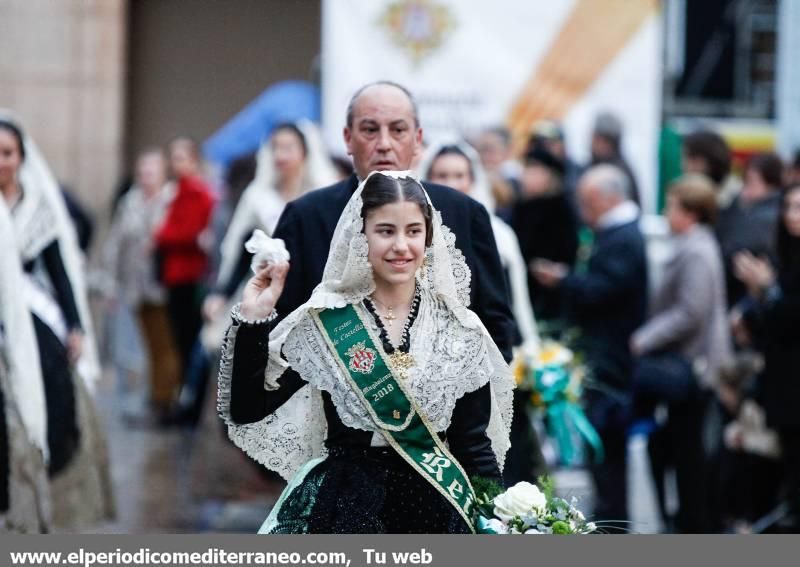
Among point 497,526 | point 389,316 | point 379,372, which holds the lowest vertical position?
point 497,526

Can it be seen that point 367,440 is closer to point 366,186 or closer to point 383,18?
point 366,186

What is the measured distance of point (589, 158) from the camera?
11.8 m

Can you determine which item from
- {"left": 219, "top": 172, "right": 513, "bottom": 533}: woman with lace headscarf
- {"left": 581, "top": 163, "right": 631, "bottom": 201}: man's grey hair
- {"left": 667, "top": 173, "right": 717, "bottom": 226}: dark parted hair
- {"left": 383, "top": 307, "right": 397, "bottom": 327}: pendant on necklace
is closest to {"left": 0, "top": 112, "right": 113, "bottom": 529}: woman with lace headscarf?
{"left": 581, "top": 163, "right": 631, "bottom": 201}: man's grey hair

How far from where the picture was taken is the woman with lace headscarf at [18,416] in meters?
7.19

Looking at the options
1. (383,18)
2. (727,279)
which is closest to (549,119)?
(383,18)

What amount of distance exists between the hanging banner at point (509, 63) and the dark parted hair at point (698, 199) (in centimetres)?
234

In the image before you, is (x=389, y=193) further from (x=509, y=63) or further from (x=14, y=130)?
(x=509, y=63)

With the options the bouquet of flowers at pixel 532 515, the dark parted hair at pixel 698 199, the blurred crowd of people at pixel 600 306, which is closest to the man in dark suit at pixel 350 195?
the bouquet of flowers at pixel 532 515

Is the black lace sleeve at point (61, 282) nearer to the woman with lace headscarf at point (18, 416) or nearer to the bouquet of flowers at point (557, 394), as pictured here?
the woman with lace headscarf at point (18, 416)

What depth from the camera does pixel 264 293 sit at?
15.0 ft

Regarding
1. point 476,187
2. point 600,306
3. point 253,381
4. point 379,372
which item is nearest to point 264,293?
point 253,381

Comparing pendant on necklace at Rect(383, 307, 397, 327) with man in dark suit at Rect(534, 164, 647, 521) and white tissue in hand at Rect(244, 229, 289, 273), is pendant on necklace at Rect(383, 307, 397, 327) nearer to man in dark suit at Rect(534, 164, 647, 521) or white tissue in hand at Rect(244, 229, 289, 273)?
white tissue in hand at Rect(244, 229, 289, 273)

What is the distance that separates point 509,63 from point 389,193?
7.39m

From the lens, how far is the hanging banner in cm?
1169
